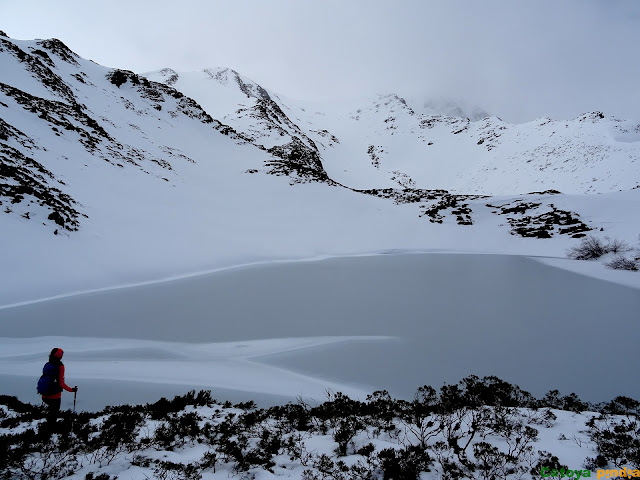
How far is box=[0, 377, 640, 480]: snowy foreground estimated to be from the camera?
4875 mm

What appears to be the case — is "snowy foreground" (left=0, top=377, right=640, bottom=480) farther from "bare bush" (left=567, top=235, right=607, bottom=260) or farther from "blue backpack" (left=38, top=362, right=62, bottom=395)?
"bare bush" (left=567, top=235, right=607, bottom=260)

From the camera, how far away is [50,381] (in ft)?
18.8

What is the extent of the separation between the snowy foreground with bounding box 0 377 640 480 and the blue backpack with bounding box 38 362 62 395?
63cm

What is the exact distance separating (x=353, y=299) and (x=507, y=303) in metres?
7.36

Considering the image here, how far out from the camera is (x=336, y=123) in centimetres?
14488

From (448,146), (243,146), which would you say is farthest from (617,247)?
(448,146)

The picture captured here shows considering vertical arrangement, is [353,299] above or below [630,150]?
below

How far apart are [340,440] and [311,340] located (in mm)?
5019

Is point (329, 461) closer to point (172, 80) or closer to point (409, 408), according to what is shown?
point (409, 408)

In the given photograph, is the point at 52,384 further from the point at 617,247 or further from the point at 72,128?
the point at 617,247

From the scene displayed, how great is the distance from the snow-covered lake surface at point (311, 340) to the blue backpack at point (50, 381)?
190cm

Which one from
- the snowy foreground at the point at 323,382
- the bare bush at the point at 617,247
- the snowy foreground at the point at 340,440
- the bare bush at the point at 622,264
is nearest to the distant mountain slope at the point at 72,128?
the snowy foreground at the point at 323,382

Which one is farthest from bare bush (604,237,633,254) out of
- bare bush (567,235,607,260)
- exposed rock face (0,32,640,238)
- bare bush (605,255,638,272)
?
exposed rock face (0,32,640,238)

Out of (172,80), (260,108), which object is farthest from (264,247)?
(172,80)
